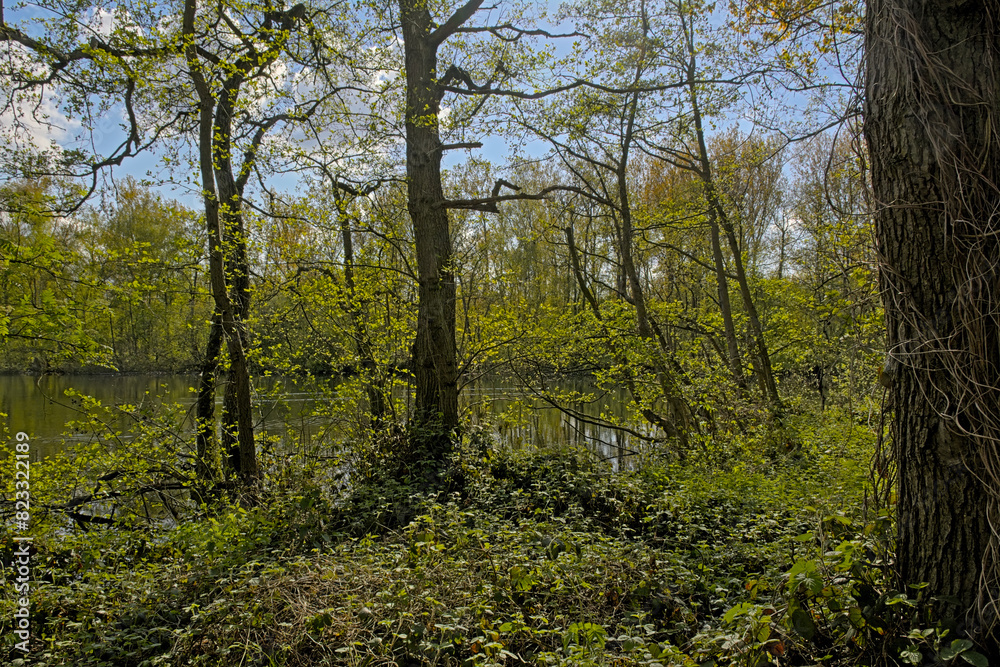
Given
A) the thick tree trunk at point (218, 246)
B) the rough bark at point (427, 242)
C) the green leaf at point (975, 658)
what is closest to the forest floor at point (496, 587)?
the green leaf at point (975, 658)


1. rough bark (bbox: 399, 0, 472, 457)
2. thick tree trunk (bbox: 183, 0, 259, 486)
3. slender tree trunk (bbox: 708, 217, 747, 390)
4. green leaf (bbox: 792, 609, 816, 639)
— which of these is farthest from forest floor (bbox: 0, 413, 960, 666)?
slender tree trunk (bbox: 708, 217, 747, 390)

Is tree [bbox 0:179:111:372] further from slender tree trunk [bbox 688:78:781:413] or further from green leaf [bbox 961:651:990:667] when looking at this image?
slender tree trunk [bbox 688:78:781:413]

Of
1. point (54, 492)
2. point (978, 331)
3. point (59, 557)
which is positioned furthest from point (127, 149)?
point (978, 331)

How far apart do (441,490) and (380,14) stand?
5.50 meters

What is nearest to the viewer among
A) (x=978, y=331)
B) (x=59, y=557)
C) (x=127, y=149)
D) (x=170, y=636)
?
(x=978, y=331)

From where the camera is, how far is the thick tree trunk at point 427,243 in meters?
6.24

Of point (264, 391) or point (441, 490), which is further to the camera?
point (264, 391)

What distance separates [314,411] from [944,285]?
6.27 m

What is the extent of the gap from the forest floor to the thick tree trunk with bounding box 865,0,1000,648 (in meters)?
0.28

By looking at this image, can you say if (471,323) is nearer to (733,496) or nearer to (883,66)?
(733,496)

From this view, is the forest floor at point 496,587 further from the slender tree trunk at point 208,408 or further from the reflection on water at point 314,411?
the reflection on water at point 314,411

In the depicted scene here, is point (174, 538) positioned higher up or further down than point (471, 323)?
further down

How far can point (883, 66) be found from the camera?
228 cm

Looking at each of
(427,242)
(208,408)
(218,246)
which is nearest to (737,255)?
(427,242)
